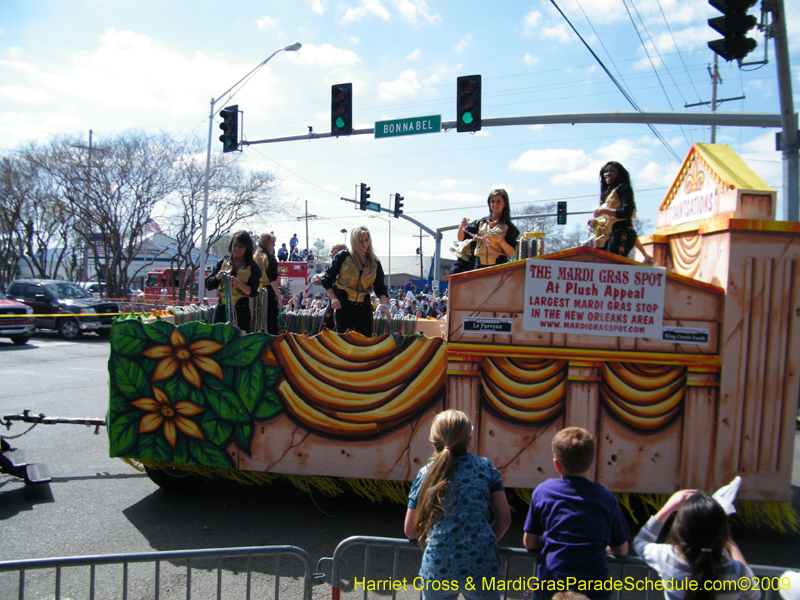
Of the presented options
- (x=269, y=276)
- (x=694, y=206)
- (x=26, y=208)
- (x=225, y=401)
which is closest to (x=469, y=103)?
(x=269, y=276)

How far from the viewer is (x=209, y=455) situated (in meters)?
4.17

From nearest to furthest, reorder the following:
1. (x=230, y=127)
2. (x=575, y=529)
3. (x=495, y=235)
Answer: (x=575, y=529)
(x=495, y=235)
(x=230, y=127)

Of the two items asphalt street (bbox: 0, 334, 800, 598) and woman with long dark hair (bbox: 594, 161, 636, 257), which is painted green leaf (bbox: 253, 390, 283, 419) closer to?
asphalt street (bbox: 0, 334, 800, 598)

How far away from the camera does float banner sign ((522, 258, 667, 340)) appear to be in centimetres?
392

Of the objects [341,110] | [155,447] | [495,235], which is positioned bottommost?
[155,447]

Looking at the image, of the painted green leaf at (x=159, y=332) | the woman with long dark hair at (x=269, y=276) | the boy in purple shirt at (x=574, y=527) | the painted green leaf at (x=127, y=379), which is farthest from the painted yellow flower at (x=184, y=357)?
the boy in purple shirt at (x=574, y=527)

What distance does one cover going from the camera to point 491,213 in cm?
546

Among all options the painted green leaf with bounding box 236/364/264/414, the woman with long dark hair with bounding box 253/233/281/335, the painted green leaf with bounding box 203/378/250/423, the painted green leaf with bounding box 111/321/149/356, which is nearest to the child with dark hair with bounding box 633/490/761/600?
the painted green leaf with bounding box 236/364/264/414

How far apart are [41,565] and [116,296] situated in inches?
1074

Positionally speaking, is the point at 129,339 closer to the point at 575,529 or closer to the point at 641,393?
the point at 575,529

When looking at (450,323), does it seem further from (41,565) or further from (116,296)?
(116,296)

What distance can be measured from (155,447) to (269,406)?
3.26ft

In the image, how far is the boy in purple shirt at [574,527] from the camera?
2146 mm

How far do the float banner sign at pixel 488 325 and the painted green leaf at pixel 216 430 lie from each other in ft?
6.56
